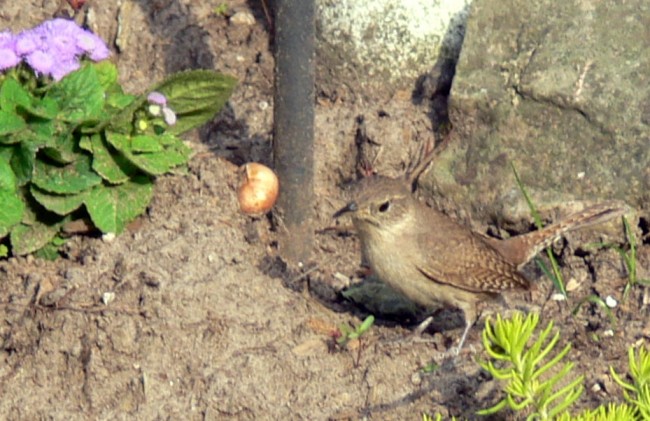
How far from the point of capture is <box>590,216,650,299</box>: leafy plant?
6105 millimetres

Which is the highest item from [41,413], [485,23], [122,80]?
[485,23]

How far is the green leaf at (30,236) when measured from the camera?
6.07m

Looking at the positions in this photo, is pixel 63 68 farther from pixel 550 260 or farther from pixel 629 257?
pixel 629 257

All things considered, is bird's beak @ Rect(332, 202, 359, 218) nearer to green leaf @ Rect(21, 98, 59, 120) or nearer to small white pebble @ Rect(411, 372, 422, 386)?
small white pebble @ Rect(411, 372, 422, 386)

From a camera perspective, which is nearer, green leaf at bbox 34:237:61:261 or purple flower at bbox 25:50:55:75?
purple flower at bbox 25:50:55:75

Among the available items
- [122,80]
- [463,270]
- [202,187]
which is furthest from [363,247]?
[122,80]

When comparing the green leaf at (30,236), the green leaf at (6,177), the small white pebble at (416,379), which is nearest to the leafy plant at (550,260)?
the small white pebble at (416,379)

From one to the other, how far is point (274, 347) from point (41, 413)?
1137 millimetres

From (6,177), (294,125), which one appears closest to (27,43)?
(6,177)

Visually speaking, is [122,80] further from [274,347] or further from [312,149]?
[274,347]

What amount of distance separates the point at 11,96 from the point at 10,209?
550 mm

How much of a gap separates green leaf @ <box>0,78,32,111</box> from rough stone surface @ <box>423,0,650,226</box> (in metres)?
2.33

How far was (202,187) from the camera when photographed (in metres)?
6.61

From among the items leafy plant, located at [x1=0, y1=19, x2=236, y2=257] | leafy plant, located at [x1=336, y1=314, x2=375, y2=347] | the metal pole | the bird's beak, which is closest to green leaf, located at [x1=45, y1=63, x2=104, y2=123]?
leafy plant, located at [x1=0, y1=19, x2=236, y2=257]
